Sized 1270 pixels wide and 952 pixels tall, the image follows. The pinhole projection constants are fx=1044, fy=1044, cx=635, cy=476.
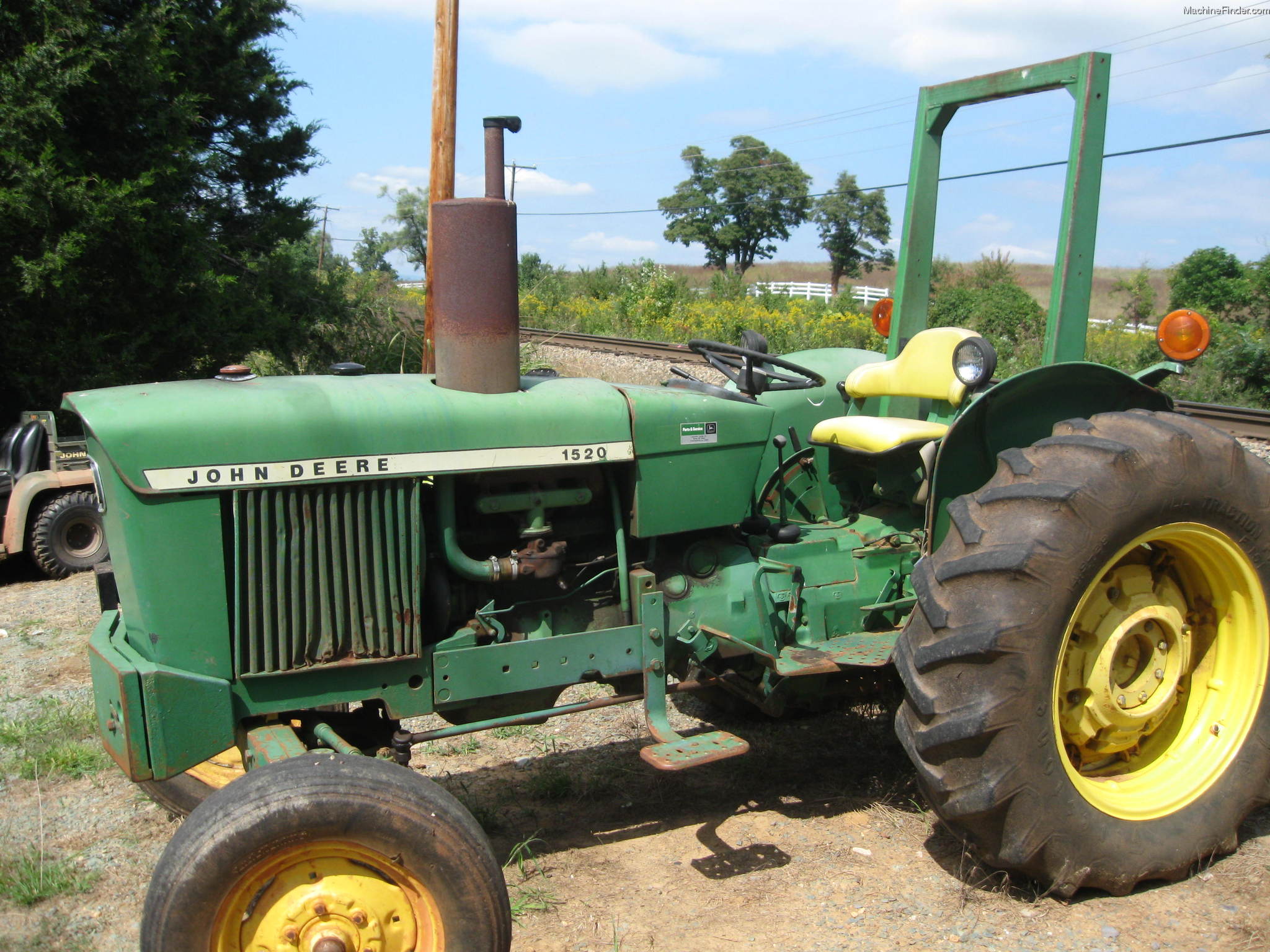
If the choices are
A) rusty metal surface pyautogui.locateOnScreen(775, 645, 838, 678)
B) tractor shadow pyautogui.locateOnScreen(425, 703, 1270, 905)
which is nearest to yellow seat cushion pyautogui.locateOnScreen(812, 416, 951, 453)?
rusty metal surface pyautogui.locateOnScreen(775, 645, 838, 678)

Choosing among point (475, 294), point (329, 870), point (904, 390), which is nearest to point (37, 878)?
point (329, 870)

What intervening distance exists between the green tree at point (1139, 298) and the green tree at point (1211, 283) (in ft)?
12.6

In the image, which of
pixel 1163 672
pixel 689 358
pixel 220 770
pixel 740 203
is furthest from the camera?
pixel 740 203

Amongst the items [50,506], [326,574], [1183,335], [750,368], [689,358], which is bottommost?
[50,506]

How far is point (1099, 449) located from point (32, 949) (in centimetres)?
329

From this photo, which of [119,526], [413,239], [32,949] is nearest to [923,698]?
[119,526]

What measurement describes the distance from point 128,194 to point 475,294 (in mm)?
7828

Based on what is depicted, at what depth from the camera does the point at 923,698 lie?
2.94 metres

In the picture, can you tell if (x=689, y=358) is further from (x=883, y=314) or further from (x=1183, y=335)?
(x=1183, y=335)

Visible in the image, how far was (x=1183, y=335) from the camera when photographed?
3371mm

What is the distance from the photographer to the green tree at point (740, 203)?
43.9 meters

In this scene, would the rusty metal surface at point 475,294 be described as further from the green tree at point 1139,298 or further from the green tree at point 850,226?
the green tree at point 850,226

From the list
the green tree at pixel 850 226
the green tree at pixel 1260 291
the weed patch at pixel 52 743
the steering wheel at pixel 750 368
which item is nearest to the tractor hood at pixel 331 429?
the steering wheel at pixel 750 368

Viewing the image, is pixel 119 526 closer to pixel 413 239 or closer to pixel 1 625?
pixel 1 625
